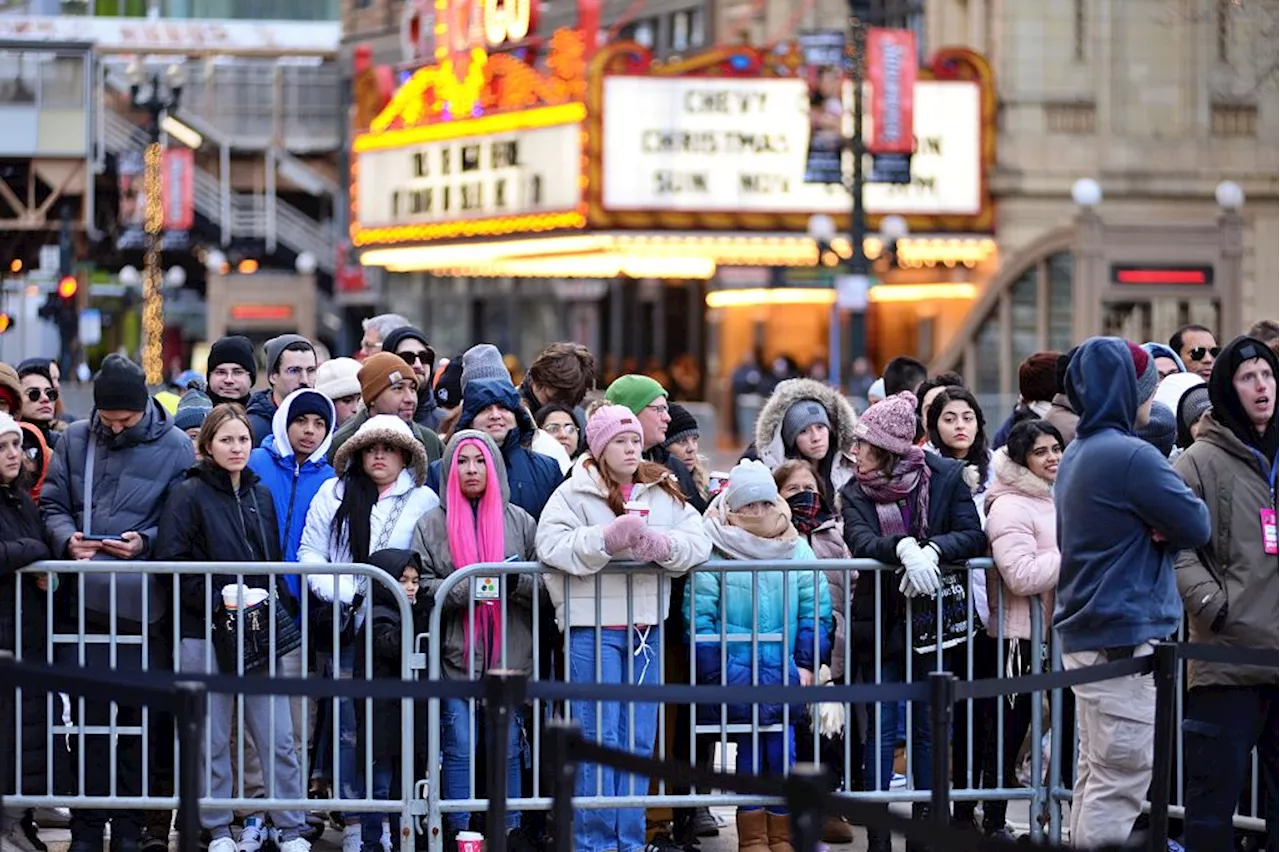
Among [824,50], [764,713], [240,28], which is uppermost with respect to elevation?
[240,28]

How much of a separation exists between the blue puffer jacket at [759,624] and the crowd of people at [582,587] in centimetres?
1

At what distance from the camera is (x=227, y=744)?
9.32 meters

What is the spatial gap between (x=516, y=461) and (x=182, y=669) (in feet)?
5.37

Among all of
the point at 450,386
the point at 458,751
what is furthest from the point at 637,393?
the point at 458,751

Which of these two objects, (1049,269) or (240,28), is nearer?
(1049,269)

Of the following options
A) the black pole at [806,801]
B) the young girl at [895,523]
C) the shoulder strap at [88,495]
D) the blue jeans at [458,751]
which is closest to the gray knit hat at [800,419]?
the young girl at [895,523]

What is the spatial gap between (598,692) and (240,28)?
66030 millimetres

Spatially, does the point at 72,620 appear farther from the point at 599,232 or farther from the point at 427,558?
the point at 599,232

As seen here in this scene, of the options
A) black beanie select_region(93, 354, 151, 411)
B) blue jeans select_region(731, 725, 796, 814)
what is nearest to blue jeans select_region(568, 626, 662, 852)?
blue jeans select_region(731, 725, 796, 814)

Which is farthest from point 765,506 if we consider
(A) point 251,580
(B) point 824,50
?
(B) point 824,50

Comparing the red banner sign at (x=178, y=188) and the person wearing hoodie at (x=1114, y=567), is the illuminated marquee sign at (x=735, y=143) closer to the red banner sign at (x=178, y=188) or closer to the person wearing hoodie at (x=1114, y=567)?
the person wearing hoodie at (x=1114, y=567)

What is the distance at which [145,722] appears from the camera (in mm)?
9234

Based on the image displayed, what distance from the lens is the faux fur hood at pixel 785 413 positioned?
11.3 metres

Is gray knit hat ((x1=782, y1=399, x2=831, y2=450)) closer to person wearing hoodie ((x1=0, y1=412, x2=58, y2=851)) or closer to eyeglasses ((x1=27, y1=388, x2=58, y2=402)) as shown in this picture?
person wearing hoodie ((x1=0, y1=412, x2=58, y2=851))
